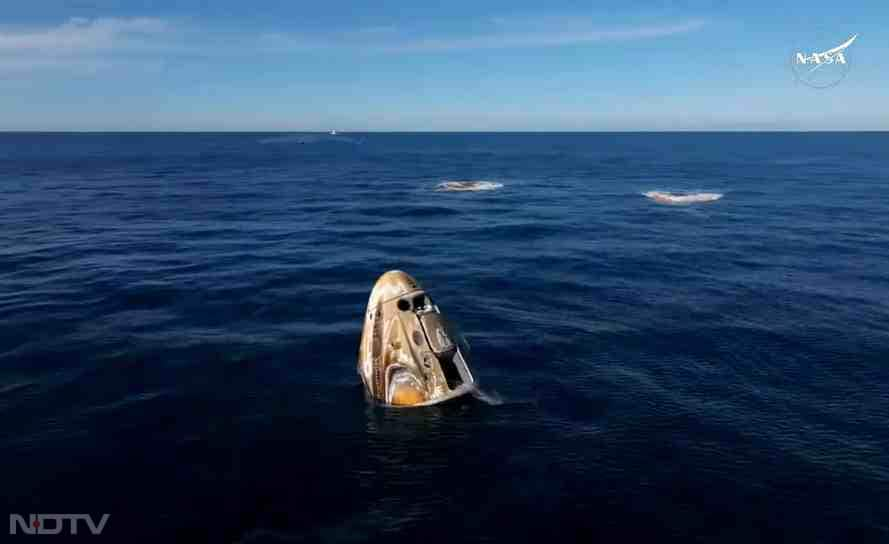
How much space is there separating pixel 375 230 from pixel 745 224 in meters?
54.1

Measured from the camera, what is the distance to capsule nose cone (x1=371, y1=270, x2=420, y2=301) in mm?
27156

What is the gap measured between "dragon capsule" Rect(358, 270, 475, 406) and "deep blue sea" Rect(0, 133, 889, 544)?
4.40 ft

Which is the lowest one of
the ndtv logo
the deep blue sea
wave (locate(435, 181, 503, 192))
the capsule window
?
the ndtv logo

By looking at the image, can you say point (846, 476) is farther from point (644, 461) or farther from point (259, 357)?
point (259, 357)

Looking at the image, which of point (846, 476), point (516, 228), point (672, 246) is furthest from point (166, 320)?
point (672, 246)

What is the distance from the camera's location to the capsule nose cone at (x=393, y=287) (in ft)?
89.1

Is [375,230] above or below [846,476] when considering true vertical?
above

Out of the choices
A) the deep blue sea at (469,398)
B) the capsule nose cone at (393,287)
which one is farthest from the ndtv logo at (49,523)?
the capsule nose cone at (393,287)

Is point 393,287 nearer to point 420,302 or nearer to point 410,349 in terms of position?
point 420,302

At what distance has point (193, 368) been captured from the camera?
33719 millimetres

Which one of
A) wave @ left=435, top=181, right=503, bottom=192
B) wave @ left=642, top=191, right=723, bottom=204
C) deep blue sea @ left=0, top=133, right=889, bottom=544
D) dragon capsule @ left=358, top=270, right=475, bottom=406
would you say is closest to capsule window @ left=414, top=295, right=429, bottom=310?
dragon capsule @ left=358, top=270, right=475, bottom=406

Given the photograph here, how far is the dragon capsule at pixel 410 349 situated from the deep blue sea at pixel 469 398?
1.34m

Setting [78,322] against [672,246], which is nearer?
[78,322]

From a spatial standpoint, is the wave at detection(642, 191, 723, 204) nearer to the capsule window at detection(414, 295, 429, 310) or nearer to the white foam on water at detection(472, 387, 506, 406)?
the white foam on water at detection(472, 387, 506, 406)
